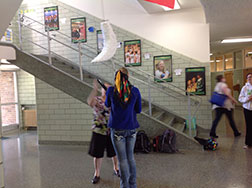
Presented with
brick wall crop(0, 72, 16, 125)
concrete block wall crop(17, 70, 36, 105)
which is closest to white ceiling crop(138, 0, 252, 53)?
concrete block wall crop(17, 70, 36, 105)

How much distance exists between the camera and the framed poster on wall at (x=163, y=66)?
7.14 metres

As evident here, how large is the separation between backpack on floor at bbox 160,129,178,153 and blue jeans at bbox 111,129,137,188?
7.67 ft

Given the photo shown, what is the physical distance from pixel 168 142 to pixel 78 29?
487 cm

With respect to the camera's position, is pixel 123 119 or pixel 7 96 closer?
pixel 123 119

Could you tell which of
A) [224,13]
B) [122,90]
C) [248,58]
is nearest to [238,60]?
[248,58]

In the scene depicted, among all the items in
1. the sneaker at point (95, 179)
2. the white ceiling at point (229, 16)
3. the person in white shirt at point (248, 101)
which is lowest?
the sneaker at point (95, 179)

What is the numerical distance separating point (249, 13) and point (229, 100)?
4251 mm

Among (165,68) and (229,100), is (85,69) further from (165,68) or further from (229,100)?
(229,100)

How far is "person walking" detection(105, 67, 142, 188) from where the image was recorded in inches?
108

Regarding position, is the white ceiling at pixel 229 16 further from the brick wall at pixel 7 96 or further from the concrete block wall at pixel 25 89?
the brick wall at pixel 7 96

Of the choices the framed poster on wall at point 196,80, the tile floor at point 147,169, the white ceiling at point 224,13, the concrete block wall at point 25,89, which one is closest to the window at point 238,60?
the white ceiling at point 224,13

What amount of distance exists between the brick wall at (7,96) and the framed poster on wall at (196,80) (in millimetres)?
6749

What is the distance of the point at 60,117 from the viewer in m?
6.39

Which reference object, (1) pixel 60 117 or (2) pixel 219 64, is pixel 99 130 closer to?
(1) pixel 60 117
